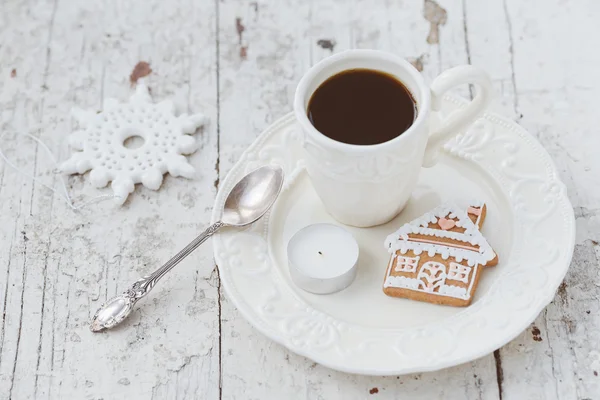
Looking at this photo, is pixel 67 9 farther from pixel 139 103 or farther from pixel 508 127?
pixel 508 127

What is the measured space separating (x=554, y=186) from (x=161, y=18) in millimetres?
924

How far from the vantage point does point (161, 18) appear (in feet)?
5.70

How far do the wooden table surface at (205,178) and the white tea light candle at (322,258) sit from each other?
0.45ft

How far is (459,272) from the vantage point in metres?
1.24

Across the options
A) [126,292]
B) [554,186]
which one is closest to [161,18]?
[126,292]

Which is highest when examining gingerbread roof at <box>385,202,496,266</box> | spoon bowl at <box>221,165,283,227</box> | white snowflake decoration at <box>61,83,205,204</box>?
white snowflake decoration at <box>61,83,205,204</box>

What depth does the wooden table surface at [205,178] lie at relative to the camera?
1.27 metres

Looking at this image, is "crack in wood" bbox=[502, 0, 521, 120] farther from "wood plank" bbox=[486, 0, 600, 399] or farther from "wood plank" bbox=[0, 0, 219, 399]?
"wood plank" bbox=[0, 0, 219, 399]

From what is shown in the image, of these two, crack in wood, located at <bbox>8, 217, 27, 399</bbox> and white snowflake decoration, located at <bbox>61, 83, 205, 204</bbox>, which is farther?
white snowflake decoration, located at <bbox>61, 83, 205, 204</bbox>

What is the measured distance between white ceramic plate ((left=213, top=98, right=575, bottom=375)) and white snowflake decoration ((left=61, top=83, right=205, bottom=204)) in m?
0.19

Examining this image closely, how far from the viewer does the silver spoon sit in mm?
1312

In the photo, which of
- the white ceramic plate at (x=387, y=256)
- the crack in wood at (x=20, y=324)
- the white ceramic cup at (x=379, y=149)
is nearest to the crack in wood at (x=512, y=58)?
the white ceramic plate at (x=387, y=256)

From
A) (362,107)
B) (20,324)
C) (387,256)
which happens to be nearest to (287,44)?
(362,107)

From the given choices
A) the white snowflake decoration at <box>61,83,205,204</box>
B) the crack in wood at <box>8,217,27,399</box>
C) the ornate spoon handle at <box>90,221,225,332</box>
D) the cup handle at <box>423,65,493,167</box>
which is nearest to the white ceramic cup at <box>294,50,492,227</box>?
the cup handle at <box>423,65,493,167</box>
